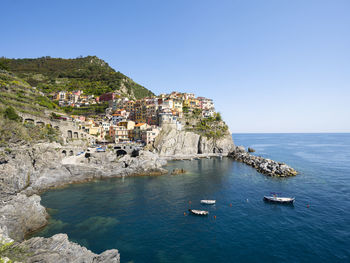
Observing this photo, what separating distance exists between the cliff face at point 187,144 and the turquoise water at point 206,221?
115 ft

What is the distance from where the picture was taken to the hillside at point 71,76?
131 metres

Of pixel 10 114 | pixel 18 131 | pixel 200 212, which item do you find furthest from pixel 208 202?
pixel 10 114

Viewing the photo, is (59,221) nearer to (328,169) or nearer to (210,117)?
(328,169)

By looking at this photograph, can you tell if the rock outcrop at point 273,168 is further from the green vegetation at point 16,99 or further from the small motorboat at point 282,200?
the green vegetation at point 16,99

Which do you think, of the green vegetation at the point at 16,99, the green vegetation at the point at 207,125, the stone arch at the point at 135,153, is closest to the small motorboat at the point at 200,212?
the stone arch at the point at 135,153

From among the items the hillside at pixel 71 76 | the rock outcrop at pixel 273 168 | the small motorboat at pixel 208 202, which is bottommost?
the small motorboat at pixel 208 202

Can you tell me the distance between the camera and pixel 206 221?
93.9ft

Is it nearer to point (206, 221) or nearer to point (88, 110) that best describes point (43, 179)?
point (206, 221)

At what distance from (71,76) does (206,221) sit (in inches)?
6515

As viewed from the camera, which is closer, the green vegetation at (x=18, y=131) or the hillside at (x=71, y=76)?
the green vegetation at (x=18, y=131)

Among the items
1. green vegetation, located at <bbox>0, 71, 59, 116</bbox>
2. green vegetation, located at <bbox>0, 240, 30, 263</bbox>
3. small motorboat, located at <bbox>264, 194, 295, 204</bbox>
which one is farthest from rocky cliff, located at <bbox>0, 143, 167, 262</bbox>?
small motorboat, located at <bbox>264, 194, 295, 204</bbox>

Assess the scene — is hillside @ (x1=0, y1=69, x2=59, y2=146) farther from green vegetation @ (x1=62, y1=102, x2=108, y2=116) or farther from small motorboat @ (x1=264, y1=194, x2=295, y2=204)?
small motorboat @ (x1=264, y1=194, x2=295, y2=204)

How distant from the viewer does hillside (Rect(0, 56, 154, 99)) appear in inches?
5168

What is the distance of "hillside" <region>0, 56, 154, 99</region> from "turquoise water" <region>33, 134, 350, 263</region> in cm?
10487
